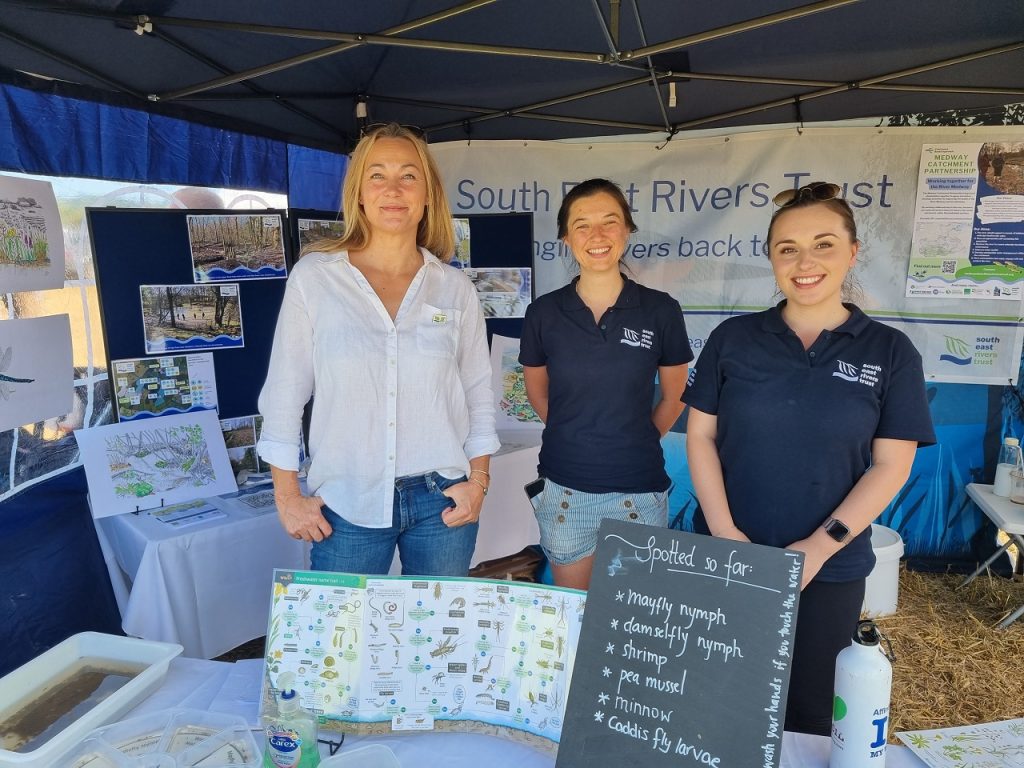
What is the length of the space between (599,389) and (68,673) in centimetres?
124

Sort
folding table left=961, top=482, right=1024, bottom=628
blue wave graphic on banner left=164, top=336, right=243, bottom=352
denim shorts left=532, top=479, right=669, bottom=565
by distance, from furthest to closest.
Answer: folding table left=961, top=482, right=1024, bottom=628, blue wave graphic on banner left=164, top=336, right=243, bottom=352, denim shorts left=532, top=479, right=669, bottom=565

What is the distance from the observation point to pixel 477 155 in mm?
3393

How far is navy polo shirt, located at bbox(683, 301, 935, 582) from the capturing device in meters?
1.22

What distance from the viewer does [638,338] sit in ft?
5.39

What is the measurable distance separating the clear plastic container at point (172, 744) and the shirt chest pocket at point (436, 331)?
2.40ft

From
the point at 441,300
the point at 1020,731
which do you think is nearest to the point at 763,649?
the point at 1020,731

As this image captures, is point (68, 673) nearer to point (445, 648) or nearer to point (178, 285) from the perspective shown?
point (445, 648)

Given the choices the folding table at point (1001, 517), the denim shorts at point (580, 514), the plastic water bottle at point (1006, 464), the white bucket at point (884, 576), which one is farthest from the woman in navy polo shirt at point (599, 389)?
the plastic water bottle at point (1006, 464)

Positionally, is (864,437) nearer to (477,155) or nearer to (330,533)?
(330,533)

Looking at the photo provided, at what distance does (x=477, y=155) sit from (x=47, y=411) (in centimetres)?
228

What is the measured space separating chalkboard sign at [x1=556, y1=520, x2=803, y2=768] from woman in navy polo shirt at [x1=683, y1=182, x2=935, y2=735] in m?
0.45

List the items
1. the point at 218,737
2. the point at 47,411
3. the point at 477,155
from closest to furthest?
the point at 218,737 < the point at 47,411 < the point at 477,155

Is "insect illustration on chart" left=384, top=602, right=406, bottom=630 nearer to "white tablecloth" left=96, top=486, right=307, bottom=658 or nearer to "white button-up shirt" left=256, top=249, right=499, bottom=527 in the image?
"white button-up shirt" left=256, top=249, right=499, bottom=527

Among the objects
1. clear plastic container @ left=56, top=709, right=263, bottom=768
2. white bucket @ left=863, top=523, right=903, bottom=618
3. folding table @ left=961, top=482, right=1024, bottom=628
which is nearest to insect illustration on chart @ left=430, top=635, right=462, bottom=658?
clear plastic container @ left=56, top=709, right=263, bottom=768
